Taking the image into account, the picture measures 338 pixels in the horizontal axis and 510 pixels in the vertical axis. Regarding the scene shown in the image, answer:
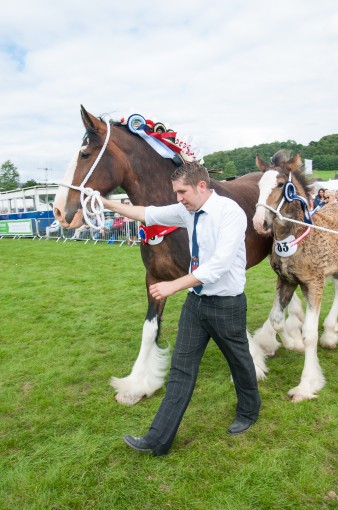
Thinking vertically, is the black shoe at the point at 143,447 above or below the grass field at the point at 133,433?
above

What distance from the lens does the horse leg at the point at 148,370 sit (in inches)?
157

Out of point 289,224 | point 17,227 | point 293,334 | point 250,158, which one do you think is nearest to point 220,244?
point 289,224

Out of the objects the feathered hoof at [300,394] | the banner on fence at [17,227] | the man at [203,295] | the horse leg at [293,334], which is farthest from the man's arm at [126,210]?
the banner on fence at [17,227]

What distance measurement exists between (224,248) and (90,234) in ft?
54.6

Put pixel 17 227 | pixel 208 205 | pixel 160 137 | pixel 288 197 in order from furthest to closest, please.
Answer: pixel 17 227 → pixel 160 137 → pixel 288 197 → pixel 208 205

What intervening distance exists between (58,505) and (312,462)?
5.86ft

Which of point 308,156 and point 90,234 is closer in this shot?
point 90,234

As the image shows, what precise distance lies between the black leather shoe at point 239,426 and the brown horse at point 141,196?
99 cm

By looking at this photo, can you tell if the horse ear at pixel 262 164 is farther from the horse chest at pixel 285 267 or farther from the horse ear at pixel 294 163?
the horse chest at pixel 285 267

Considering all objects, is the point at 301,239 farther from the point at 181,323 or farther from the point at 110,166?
the point at 110,166

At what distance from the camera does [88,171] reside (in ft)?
11.4

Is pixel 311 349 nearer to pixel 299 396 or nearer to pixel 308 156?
pixel 299 396

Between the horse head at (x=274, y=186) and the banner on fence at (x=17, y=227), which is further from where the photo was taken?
the banner on fence at (x=17, y=227)

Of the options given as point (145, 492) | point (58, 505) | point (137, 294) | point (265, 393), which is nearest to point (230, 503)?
point (145, 492)
